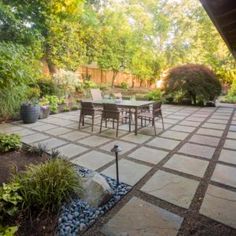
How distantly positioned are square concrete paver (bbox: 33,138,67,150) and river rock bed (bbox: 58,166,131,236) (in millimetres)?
1837

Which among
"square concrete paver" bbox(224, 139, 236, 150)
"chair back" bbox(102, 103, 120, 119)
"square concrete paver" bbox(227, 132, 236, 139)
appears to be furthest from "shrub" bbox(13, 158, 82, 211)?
"square concrete paver" bbox(227, 132, 236, 139)

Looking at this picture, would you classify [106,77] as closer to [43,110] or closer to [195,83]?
[195,83]

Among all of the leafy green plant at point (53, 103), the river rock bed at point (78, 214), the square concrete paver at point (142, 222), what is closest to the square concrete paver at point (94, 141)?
the river rock bed at point (78, 214)

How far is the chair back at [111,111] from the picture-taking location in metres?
4.39

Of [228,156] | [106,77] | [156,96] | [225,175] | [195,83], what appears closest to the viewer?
[225,175]

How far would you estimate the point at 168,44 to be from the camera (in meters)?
15.9

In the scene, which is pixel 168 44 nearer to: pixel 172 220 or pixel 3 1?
pixel 3 1

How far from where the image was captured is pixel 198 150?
3.61 meters

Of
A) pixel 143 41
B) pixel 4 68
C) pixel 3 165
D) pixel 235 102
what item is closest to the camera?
pixel 4 68

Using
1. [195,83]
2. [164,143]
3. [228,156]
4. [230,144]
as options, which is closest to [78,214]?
[164,143]

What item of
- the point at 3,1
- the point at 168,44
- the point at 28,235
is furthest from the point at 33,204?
the point at 168,44

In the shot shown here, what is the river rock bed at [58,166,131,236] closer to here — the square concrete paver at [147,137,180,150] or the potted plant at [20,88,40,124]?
the square concrete paver at [147,137,180,150]

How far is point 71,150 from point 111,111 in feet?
4.41

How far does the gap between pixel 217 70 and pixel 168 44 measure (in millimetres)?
4307
